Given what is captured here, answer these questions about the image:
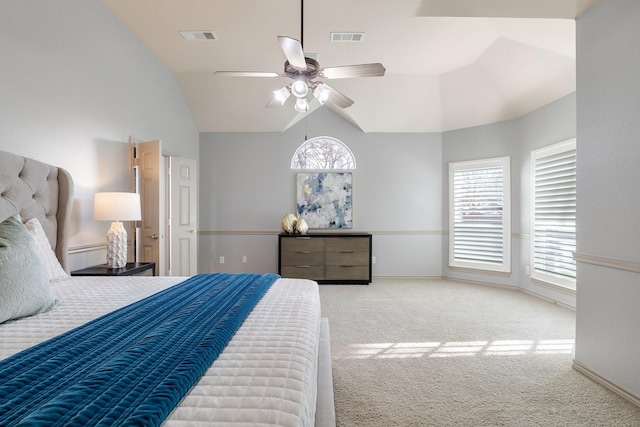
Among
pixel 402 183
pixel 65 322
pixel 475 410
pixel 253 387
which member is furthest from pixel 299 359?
pixel 402 183

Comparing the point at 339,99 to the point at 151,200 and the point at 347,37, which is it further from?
the point at 151,200

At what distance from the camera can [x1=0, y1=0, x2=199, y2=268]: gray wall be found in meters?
2.26

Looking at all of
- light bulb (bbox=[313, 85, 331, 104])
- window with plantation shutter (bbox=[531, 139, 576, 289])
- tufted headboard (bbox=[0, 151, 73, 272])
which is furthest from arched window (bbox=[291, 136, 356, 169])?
tufted headboard (bbox=[0, 151, 73, 272])

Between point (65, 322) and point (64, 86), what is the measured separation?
219 centimetres

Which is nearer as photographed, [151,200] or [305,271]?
[151,200]

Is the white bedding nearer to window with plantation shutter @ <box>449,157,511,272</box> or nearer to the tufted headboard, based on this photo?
the tufted headboard

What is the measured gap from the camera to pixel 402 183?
5.68 metres

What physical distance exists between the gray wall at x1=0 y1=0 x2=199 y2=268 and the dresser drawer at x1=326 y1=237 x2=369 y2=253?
9.30 ft

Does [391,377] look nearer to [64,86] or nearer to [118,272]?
[118,272]

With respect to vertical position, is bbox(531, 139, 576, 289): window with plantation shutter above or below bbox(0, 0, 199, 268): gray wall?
below

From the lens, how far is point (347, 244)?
5.26 m

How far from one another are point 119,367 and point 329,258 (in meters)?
4.42

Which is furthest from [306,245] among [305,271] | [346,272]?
[346,272]

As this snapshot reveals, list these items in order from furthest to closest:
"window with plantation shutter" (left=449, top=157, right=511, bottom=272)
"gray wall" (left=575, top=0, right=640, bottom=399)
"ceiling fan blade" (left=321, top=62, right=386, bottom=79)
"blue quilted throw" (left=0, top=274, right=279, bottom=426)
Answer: "window with plantation shutter" (left=449, top=157, right=511, bottom=272) < "ceiling fan blade" (left=321, top=62, right=386, bottom=79) < "gray wall" (left=575, top=0, right=640, bottom=399) < "blue quilted throw" (left=0, top=274, right=279, bottom=426)
